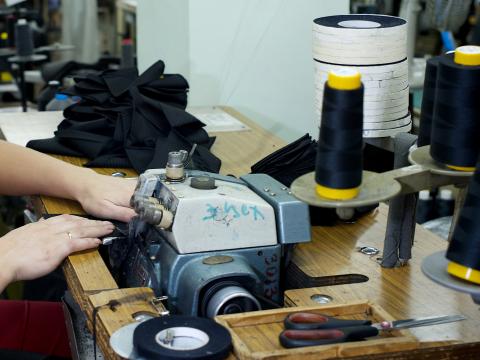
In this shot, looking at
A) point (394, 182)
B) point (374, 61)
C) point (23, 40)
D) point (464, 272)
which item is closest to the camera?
point (464, 272)

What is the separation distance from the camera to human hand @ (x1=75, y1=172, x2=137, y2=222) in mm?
1461

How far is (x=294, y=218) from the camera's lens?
4.00ft

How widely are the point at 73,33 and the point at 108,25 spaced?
1084 millimetres

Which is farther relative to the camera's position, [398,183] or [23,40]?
[23,40]

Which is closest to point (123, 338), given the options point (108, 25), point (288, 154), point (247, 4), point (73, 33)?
point (288, 154)

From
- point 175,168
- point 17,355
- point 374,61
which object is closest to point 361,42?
point 374,61

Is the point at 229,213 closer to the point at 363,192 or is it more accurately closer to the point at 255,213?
the point at 255,213

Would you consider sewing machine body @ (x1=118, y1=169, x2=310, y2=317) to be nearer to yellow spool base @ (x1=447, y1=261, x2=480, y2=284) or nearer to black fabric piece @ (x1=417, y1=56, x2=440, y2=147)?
black fabric piece @ (x1=417, y1=56, x2=440, y2=147)

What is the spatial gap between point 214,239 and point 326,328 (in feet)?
0.71

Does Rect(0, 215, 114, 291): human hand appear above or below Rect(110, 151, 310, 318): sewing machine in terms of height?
below

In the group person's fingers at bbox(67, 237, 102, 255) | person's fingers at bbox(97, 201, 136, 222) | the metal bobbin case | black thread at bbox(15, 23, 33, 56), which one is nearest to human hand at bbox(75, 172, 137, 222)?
person's fingers at bbox(97, 201, 136, 222)

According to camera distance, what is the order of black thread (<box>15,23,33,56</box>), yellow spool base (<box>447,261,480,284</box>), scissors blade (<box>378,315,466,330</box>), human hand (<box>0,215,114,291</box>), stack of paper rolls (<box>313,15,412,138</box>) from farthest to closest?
black thread (<box>15,23,33,56</box>)
stack of paper rolls (<box>313,15,412,138</box>)
human hand (<box>0,215,114,291</box>)
scissors blade (<box>378,315,466,330</box>)
yellow spool base (<box>447,261,480,284</box>)

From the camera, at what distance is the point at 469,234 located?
34.1 inches

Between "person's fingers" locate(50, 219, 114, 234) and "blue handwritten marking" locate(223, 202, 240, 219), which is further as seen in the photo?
"person's fingers" locate(50, 219, 114, 234)
